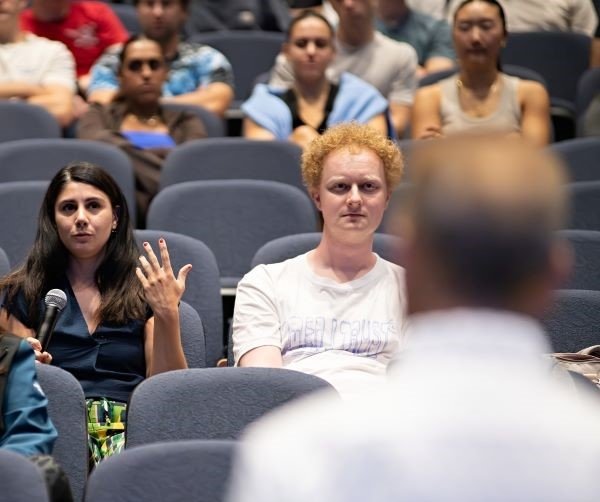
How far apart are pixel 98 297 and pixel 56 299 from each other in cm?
26

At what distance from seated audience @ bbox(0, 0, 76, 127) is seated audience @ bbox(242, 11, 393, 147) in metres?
0.81

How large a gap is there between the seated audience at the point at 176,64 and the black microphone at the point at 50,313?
2316mm

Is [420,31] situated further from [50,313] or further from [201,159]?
[50,313]

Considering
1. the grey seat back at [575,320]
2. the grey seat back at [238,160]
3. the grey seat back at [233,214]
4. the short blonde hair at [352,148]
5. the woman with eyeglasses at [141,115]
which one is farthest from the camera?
the woman with eyeglasses at [141,115]

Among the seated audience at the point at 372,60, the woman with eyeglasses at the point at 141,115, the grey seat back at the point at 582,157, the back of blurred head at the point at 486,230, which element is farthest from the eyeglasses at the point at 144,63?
the back of blurred head at the point at 486,230

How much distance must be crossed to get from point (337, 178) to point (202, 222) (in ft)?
2.63

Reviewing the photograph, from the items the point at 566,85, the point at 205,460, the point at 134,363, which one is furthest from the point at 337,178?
the point at 566,85

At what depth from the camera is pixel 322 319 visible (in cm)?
275

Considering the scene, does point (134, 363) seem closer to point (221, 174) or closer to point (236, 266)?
point (236, 266)

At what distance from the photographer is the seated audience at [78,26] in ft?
17.3

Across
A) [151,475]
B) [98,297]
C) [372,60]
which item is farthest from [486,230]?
[372,60]

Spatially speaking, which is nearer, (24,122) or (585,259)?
(585,259)

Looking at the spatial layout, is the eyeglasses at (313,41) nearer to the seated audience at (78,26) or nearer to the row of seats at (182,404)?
the seated audience at (78,26)

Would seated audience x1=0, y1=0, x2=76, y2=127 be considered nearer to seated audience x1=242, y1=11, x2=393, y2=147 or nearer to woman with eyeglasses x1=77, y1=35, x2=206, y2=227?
woman with eyeglasses x1=77, y1=35, x2=206, y2=227
